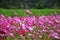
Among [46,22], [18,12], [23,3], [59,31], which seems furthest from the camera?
[23,3]

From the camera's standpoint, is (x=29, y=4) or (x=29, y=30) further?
(x=29, y=4)

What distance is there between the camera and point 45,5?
10.8 m

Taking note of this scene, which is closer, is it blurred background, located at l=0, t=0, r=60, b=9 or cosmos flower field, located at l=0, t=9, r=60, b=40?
cosmos flower field, located at l=0, t=9, r=60, b=40

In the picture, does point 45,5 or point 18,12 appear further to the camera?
point 45,5

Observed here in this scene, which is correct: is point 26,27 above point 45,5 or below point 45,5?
above

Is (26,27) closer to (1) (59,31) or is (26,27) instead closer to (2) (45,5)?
(1) (59,31)

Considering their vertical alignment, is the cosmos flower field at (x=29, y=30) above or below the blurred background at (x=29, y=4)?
above

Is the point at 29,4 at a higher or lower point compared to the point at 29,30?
lower

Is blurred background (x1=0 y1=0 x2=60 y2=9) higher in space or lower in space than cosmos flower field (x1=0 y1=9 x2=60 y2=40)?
lower

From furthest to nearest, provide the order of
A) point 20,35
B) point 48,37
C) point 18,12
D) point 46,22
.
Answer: point 18,12 < point 46,22 < point 48,37 < point 20,35

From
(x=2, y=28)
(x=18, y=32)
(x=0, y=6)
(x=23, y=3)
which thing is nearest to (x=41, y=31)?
(x=18, y=32)

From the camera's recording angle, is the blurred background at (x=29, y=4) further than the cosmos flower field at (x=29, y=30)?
Yes

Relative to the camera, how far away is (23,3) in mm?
9930

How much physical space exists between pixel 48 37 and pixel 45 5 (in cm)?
642
